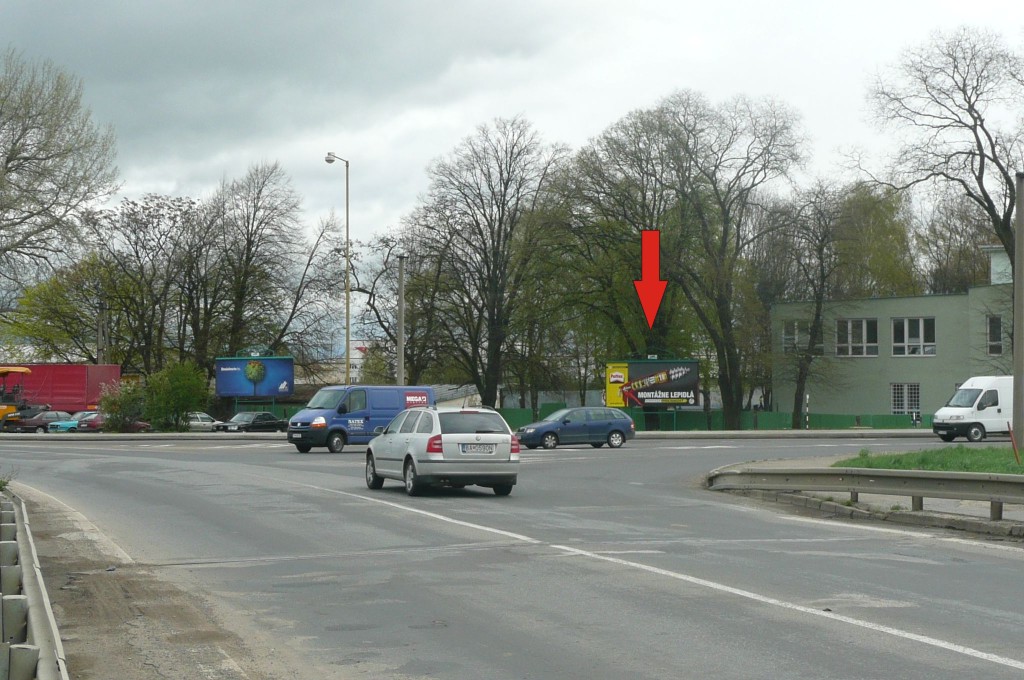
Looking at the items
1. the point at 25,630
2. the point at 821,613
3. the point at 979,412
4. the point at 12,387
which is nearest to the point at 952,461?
the point at 821,613

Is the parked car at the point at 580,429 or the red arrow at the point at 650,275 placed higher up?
the red arrow at the point at 650,275

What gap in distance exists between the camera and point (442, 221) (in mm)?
61812

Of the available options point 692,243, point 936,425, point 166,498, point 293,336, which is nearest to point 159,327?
point 293,336

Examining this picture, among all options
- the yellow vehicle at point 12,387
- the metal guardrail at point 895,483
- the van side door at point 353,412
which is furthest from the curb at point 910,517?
the yellow vehicle at point 12,387

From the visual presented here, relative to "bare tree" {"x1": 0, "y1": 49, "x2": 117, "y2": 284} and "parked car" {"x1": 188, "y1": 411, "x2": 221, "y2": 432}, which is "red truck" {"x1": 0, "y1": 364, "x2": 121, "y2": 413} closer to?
"parked car" {"x1": 188, "y1": 411, "x2": 221, "y2": 432}

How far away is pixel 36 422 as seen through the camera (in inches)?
2425

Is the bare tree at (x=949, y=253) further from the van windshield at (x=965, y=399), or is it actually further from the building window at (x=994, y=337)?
the van windshield at (x=965, y=399)

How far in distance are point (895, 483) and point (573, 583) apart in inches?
323

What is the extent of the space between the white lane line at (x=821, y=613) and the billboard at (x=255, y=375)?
5031cm

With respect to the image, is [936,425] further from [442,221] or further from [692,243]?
[442,221]

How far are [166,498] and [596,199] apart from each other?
133 ft

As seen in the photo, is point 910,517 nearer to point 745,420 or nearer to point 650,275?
point 650,275

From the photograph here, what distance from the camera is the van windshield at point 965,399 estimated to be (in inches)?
1679

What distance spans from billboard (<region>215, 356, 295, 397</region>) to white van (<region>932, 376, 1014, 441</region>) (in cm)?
3296
